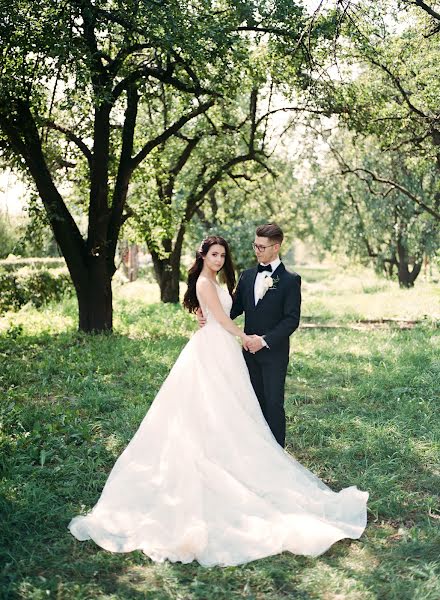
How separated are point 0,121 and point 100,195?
2.22 m

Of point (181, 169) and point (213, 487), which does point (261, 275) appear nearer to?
point (213, 487)

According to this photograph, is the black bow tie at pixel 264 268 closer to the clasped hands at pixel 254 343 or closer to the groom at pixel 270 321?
the groom at pixel 270 321

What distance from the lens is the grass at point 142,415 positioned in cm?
407

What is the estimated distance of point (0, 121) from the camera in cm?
1158

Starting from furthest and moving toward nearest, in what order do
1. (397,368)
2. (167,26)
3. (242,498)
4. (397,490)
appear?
(397,368)
(167,26)
(397,490)
(242,498)

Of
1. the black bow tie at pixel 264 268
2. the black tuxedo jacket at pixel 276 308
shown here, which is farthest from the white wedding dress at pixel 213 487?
the black bow tie at pixel 264 268

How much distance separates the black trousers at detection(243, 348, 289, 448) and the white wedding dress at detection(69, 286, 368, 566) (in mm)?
211

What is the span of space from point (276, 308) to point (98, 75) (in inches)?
256

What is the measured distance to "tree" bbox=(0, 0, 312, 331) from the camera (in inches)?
378

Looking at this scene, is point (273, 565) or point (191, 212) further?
point (191, 212)

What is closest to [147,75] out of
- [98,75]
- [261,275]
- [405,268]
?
[98,75]

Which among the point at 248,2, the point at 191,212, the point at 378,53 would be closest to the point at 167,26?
the point at 248,2

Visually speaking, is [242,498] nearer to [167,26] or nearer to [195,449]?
[195,449]

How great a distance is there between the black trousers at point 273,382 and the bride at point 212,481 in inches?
8.5
